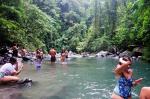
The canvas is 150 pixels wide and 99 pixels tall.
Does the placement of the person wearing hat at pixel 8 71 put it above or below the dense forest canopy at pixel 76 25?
below

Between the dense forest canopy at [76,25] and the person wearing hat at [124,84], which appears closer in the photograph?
the person wearing hat at [124,84]

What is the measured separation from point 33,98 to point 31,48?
1319 inches

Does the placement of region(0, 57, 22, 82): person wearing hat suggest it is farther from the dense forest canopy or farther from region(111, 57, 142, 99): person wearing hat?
the dense forest canopy

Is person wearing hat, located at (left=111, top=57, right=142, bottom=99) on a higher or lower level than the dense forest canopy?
lower

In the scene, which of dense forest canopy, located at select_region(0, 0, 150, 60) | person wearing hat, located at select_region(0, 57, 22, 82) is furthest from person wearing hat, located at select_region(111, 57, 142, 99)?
dense forest canopy, located at select_region(0, 0, 150, 60)

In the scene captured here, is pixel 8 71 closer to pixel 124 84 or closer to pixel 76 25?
pixel 124 84

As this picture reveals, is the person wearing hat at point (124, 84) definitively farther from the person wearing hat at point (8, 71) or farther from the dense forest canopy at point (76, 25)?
the dense forest canopy at point (76, 25)

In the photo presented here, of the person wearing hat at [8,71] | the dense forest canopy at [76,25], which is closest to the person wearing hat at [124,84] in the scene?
the person wearing hat at [8,71]

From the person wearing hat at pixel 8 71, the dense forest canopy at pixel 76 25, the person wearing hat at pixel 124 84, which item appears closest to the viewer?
the person wearing hat at pixel 124 84

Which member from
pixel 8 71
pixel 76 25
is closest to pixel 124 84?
pixel 8 71

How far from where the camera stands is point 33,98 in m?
13.7

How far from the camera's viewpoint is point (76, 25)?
92.1m

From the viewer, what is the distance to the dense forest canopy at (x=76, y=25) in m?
38.5

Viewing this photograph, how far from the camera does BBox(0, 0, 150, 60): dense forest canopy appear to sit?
38.5 meters
